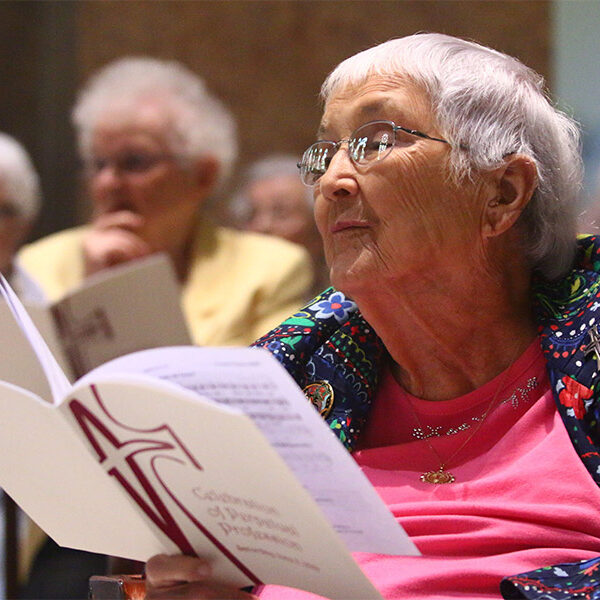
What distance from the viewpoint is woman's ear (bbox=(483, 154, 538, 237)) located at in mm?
1534

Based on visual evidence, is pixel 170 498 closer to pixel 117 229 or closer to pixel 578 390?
pixel 578 390

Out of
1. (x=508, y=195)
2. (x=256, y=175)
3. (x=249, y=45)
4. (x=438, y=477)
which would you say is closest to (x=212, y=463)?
(x=438, y=477)

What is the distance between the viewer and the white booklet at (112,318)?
212 cm

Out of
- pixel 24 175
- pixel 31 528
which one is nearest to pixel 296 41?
pixel 24 175

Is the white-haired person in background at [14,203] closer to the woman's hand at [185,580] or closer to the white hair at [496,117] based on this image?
the white hair at [496,117]

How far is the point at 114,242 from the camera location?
325cm

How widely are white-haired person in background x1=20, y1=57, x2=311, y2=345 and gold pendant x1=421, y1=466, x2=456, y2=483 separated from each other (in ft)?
5.13

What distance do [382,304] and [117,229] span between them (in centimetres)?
192

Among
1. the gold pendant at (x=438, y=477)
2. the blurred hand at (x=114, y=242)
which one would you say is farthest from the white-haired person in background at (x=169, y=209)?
the gold pendant at (x=438, y=477)

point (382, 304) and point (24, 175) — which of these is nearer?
point (382, 304)

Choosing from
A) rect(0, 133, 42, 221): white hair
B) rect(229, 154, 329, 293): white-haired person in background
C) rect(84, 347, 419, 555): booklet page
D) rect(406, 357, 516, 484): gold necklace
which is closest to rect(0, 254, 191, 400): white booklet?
rect(406, 357, 516, 484): gold necklace

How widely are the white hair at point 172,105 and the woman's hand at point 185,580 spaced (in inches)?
93.7

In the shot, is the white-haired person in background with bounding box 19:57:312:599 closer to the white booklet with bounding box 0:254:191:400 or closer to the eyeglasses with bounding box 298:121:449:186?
the white booklet with bounding box 0:254:191:400

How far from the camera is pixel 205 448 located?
3.34 feet
